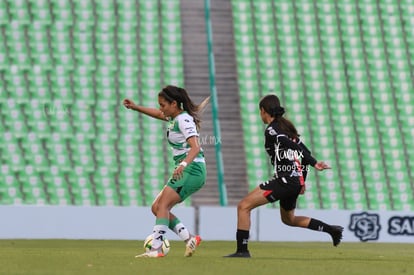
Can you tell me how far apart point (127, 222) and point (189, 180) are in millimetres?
7253

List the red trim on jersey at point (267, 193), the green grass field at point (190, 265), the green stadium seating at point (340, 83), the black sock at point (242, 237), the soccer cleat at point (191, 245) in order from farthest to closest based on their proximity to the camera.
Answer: the green stadium seating at point (340, 83)
the red trim on jersey at point (267, 193)
the black sock at point (242, 237)
the soccer cleat at point (191, 245)
the green grass field at point (190, 265)

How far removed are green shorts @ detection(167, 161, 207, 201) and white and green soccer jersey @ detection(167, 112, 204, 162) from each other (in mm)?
81

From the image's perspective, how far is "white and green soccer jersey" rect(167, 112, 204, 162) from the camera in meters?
10.1

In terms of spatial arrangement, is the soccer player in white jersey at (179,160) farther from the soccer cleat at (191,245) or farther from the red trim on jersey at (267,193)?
the red trim on jersey at (267,193)

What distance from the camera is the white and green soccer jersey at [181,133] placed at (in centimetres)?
1011

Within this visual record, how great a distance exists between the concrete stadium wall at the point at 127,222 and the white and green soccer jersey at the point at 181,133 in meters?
7.00

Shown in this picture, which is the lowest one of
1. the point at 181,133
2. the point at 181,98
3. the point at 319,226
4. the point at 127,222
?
the point at 127,222

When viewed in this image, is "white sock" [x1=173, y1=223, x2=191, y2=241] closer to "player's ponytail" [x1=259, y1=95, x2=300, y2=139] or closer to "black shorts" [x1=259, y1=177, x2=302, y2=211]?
"black shorts" [x1=259, y1=177, x2=302, y2=211]

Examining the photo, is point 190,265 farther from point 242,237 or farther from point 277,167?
point 277,167

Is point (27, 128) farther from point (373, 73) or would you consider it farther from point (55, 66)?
point (373, 73)

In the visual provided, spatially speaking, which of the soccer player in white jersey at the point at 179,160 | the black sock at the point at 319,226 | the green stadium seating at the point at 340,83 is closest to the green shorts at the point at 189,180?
the soccer player in white jersey at the point at 179,160

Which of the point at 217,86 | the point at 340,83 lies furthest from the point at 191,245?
the point at 340,83

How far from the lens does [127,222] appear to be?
1733 cm

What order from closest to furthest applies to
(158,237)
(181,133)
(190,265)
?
(190,265) < (158,237) < (181,133)
